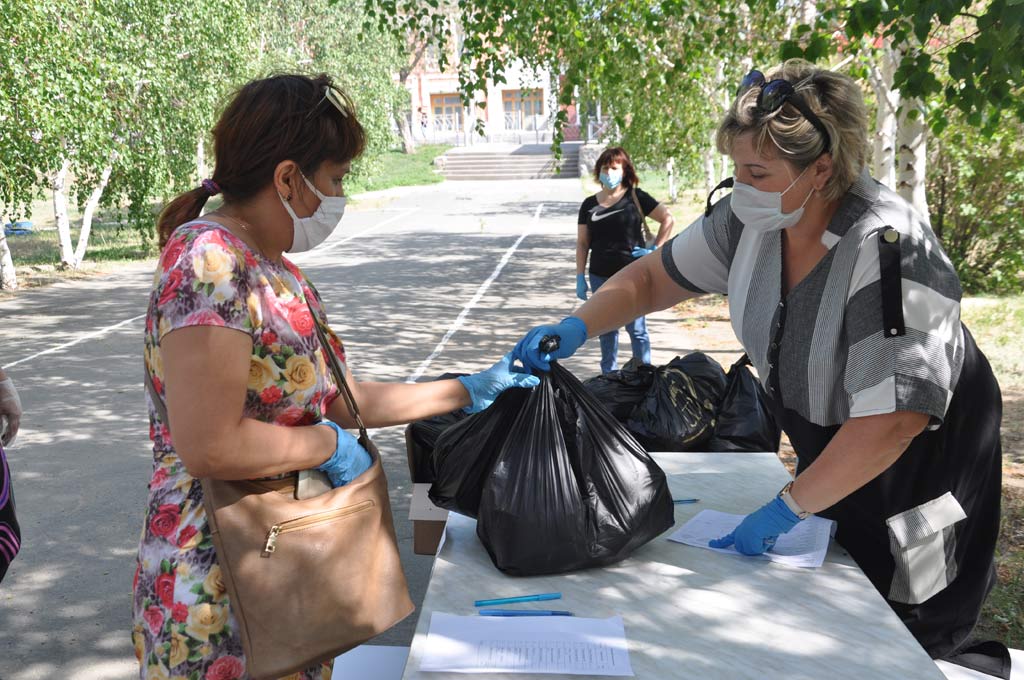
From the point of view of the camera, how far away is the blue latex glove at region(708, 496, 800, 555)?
1901 mm

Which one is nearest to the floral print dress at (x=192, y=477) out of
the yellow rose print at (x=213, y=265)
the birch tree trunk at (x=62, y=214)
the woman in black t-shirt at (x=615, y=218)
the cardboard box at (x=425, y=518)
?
the yellow rose print at (x=213, y=265)

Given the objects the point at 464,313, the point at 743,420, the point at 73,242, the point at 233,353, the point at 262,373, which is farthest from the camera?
the point at 73,242

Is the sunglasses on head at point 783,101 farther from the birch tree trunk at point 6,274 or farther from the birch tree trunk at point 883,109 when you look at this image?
the birch tree trunk at point 6,274

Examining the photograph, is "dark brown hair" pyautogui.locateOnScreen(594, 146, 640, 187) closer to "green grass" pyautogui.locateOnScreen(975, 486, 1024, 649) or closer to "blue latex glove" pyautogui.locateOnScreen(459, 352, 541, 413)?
"green grass" pyautogui.locateOnScreen(975, 486, 1024, 649)

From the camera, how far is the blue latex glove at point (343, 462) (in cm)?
171

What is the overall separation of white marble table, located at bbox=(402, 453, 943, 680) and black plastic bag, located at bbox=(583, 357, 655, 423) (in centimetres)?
131

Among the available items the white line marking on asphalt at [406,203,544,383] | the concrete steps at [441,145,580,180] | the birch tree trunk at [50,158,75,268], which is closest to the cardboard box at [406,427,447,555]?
the white line marking on asphalt at [406,203,544,383]

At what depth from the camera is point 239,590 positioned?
5.24 ft

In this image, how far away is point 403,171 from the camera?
38.4 meters

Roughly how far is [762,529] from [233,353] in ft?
3.66

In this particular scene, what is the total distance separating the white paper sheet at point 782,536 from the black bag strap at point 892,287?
518 mm

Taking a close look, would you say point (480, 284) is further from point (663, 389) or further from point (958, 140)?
point (663, 389)

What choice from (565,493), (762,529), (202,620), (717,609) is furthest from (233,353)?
(762,529)

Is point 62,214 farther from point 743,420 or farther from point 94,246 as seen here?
point 743,420
